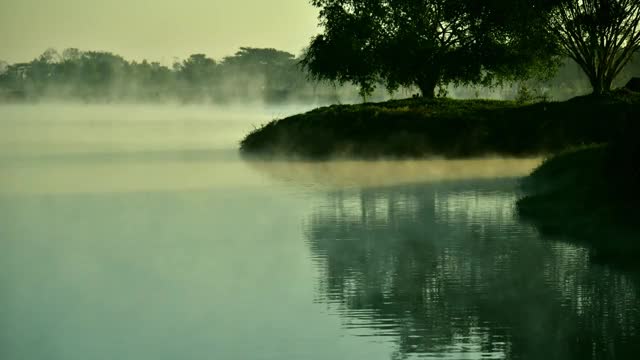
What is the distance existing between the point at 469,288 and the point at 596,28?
169 ft

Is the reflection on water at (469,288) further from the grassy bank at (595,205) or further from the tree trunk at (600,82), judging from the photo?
the tree trunk at (600,82)

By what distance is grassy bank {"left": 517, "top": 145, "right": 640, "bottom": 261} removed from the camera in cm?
2545

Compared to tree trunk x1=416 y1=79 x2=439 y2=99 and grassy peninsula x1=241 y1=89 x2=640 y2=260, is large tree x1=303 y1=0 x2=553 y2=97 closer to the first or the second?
tree trunk x1=416 y1=79 x2=439 y2=99

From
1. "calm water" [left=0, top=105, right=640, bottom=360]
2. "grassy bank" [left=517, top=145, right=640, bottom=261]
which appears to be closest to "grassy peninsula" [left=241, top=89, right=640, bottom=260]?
"calm water" [left=0, top=105, right=640, bottom=360]

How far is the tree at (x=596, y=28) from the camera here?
68.4 meters

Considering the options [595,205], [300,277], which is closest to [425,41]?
[595,205]

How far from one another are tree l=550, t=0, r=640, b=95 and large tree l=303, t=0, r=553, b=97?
144cm

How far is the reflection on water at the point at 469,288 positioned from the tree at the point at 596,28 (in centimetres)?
3828

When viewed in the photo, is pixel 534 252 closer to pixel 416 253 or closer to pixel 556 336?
pixel 416 253

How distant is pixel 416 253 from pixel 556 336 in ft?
28.6

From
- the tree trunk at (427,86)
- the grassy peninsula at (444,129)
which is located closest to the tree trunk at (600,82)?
the grassy peninsula at (444,129)

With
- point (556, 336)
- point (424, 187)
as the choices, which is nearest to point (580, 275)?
point (556, 336)

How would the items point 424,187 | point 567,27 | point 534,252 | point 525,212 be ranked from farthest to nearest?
point 567,27
point 424,187
point 525,212
point 534,252

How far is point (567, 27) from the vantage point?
6925 cm
